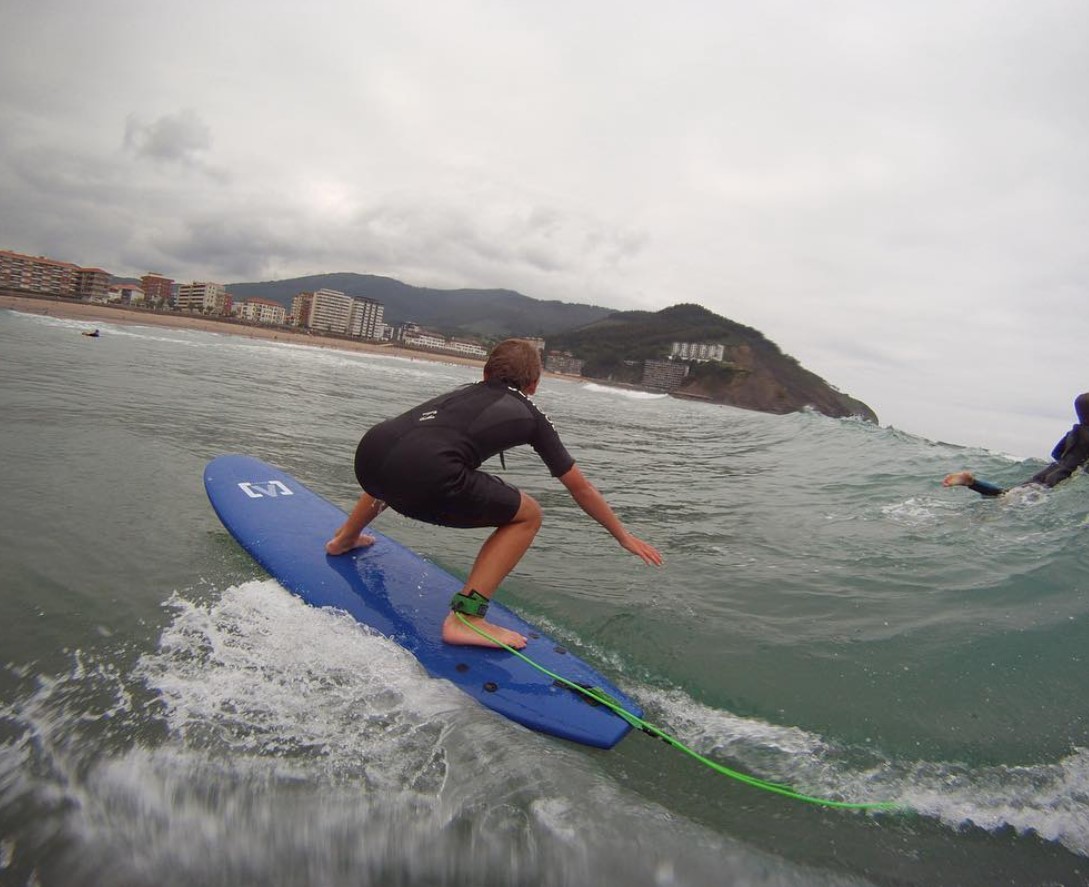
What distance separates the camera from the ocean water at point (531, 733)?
75.0 inches

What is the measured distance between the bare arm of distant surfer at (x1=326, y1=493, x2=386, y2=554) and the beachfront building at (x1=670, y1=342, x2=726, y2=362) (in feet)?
446

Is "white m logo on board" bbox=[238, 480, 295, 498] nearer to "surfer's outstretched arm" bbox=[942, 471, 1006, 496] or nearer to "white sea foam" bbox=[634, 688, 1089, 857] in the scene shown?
"white sea foam" bbox=[634, 688, 1089, 857]

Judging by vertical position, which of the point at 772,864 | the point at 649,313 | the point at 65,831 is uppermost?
the point at 649,313

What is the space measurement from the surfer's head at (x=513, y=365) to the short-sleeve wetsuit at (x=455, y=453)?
9 centimetres

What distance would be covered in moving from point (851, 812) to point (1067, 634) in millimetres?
2860

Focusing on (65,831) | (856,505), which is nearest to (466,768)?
(65,831)

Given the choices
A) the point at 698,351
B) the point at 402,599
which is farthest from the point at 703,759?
the point at 698,351

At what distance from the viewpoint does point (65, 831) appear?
Result: 1796 mm

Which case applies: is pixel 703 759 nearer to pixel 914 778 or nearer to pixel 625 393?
pixel 914 778

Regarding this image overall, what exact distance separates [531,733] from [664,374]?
12733 centimetres

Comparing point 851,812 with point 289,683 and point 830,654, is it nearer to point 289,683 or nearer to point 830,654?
point 830,654

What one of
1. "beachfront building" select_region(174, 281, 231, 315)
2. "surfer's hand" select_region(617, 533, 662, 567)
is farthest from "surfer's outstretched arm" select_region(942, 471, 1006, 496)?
"beachfront building" select_region(174, 281, 231, 315)

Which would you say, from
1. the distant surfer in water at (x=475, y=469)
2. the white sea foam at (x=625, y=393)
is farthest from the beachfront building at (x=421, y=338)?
the distant surfer in water at (x=475, y=469)

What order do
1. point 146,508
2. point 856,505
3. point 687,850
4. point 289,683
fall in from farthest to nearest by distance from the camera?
point 856,505
point 146,508
point 289,683
point 687,850
